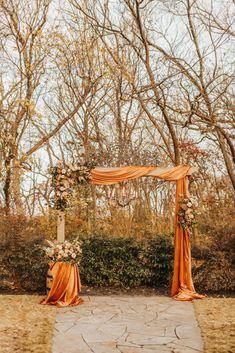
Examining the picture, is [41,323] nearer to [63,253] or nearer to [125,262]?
[63,253]

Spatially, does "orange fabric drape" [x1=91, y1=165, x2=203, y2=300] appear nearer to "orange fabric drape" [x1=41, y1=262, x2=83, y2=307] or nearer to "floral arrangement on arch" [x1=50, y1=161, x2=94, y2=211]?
"floral arrangement on arch" [x1=50, y1=161, x2=94, y2=211]

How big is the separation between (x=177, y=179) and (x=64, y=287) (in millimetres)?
3080

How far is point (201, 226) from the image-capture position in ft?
33.6

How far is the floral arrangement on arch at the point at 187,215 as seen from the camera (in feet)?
29.5

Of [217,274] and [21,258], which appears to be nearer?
[217,274]

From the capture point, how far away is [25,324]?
671 cm

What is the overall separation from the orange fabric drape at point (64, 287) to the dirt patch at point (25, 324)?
0.31 metres

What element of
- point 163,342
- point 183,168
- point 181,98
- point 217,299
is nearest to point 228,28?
point 181,98

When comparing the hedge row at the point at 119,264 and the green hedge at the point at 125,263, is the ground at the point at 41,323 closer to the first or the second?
the hedge row at the point at 119,264

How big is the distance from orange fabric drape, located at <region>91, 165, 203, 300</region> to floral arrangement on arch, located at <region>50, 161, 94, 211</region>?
0.23m

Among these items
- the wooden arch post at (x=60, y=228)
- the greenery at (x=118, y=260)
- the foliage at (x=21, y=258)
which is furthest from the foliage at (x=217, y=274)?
the foliage at (x=21, y=258)

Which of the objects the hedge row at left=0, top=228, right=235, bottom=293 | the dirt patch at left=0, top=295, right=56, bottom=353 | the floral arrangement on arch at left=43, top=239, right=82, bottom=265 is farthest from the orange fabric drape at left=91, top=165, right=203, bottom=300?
the dirt patch at left=0, top=295, right=56, bottom=353

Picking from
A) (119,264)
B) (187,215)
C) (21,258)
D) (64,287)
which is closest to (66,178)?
(21,258)

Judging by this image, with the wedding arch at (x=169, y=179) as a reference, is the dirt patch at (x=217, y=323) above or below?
below
